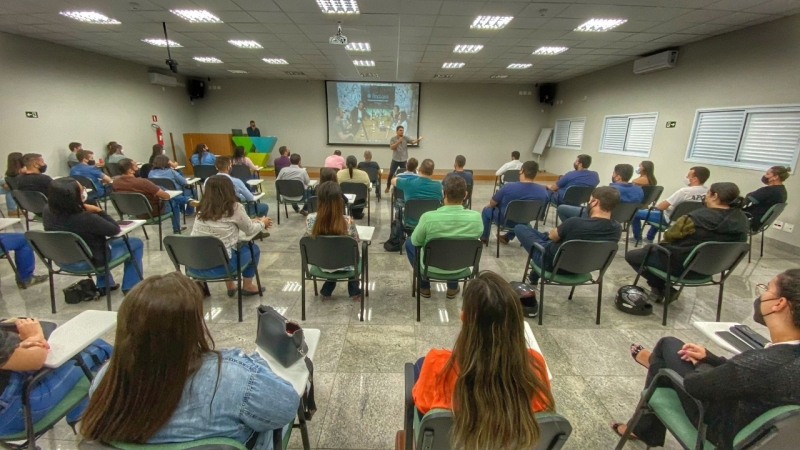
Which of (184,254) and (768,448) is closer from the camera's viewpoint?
(768,448)

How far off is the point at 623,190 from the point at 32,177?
700 cm

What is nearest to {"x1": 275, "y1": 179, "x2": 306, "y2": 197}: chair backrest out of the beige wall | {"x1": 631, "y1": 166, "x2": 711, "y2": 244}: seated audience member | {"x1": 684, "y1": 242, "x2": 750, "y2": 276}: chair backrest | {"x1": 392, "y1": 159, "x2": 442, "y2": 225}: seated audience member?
{"x1": 392, "y1": 159, "x2": 442, "y2": 225}: seated audience member

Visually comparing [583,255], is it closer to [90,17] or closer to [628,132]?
[628,132]

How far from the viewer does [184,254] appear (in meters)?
2.38

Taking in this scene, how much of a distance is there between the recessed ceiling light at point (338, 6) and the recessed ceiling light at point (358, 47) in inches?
67.2

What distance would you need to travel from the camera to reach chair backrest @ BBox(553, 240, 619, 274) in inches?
92.0

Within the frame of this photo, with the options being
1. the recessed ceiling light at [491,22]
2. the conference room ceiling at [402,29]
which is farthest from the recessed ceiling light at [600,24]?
the recessed ceiling light at [491,22]

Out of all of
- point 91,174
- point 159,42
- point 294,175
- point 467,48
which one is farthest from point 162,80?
point 467,48

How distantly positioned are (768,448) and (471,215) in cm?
181

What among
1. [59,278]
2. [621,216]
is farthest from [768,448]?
[59,278]

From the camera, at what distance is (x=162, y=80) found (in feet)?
30.2

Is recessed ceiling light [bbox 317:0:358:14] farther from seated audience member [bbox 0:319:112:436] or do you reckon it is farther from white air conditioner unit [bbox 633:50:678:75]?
white air conditioner unit [bbox 633:50:678:75]

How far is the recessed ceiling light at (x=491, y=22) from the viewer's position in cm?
464

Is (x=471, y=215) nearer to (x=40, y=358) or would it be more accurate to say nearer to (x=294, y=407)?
(x=294, y=407)
